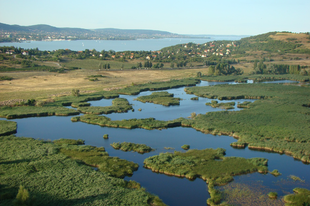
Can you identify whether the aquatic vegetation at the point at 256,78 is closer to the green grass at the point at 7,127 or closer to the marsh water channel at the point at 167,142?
the marsh water channel at the point at 167,142

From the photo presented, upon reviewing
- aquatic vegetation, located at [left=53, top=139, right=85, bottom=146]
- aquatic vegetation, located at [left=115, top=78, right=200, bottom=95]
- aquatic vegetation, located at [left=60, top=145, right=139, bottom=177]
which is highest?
aquatic vegetation, located at [left=115, top=78, right=200, bottom=95]

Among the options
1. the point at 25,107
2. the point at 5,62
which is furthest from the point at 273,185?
the point at 5,62

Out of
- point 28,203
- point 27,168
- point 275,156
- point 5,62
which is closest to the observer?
point 28,203

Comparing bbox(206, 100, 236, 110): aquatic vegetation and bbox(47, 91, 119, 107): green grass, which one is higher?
bbox(47, 91, 119, 107): green grass

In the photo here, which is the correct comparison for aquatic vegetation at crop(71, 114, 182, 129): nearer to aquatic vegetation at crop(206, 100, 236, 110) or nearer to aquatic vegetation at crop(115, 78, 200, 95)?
aquatic vegetation at crop(206, 100, 236, 110)

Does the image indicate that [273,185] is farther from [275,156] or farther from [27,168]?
[27,168]

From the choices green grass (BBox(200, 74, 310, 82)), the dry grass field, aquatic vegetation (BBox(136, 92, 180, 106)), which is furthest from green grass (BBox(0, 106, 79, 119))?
green grass (BBox(200, 74, 310, 82))
